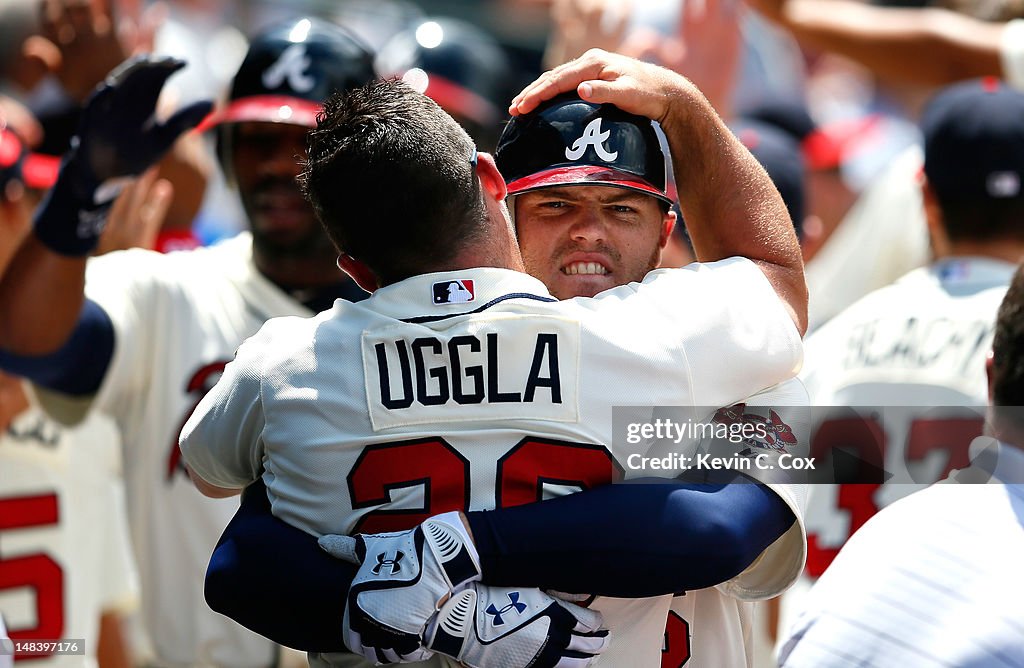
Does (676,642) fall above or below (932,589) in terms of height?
below

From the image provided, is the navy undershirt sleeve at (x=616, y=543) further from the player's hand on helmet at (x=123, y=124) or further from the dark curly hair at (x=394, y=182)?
the player's hand on helmet at (x=123, y=124)

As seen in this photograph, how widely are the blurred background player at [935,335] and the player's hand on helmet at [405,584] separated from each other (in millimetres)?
2087

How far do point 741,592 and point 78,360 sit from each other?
97.6 inches

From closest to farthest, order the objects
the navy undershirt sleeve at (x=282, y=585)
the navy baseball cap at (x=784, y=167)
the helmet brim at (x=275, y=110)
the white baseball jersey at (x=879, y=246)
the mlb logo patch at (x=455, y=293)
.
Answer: the navy undershirt sleeve at (x=282, y=585)
the mlb logo patch at (x=455, y=293)
the helmet brim at (x=275, y=110)
the navy baseball cap at (x=784, y=167)
the white baseball jersey at (x=879, y=246)

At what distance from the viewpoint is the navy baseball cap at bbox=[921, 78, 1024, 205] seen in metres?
4.31

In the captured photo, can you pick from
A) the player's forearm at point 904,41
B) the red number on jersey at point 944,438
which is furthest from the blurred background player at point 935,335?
the player's forearm at point 904,41

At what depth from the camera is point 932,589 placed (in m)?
2.11

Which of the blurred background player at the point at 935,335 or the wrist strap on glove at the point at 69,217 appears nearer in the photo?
the wrist strap on glove at the point at 69,217

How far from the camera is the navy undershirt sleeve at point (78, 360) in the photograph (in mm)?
4016

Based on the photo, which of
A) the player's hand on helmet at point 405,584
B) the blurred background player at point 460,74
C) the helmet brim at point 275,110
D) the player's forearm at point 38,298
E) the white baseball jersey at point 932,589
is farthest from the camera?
the blurred background player at point 460,74

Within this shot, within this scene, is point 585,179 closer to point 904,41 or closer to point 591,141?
point 591,141

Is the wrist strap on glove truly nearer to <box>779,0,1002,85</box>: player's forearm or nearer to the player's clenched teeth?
the player's clenched teeth

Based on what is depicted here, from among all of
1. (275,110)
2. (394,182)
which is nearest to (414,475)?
(394,182)

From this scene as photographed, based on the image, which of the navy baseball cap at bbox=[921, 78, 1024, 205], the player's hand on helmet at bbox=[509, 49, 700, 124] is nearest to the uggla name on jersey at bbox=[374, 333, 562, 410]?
the player's hand on helmet at bbox=[509, 49, 700, 124]
